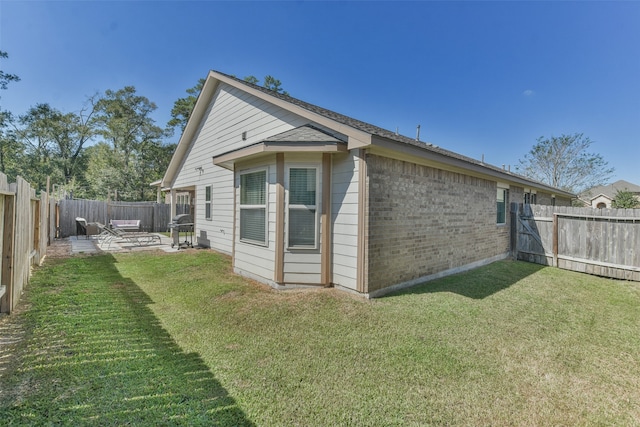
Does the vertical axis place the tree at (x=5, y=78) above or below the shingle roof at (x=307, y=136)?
above

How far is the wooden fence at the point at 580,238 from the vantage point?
723 centimetres

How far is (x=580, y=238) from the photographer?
8.18 metres

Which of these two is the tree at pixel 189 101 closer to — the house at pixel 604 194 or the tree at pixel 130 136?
the tree at pixel 130 136

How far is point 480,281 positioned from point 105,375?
23.2ft

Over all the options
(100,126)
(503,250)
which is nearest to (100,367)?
(503,250)

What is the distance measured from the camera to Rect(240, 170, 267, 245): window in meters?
6.00

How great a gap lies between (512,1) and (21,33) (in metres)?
22.3

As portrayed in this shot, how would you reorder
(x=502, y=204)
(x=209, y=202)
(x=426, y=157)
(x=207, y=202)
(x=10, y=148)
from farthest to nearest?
(x=10, y=148) < (x=207, y=202) < (x=209, y=202) < (x=502, y=204) < (x=426, y=157)

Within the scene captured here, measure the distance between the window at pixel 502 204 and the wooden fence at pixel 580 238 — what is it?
0.46 metres

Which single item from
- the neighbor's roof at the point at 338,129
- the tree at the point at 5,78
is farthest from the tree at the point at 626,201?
the tree at the point at 5,78

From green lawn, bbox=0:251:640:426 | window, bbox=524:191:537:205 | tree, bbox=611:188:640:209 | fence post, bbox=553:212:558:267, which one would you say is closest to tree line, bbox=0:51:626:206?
tree, bbox=611:188:640:209

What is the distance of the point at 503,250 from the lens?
31.8ft

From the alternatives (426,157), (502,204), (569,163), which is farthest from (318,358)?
(569,163)

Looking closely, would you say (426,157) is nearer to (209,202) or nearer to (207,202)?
(209,202)
